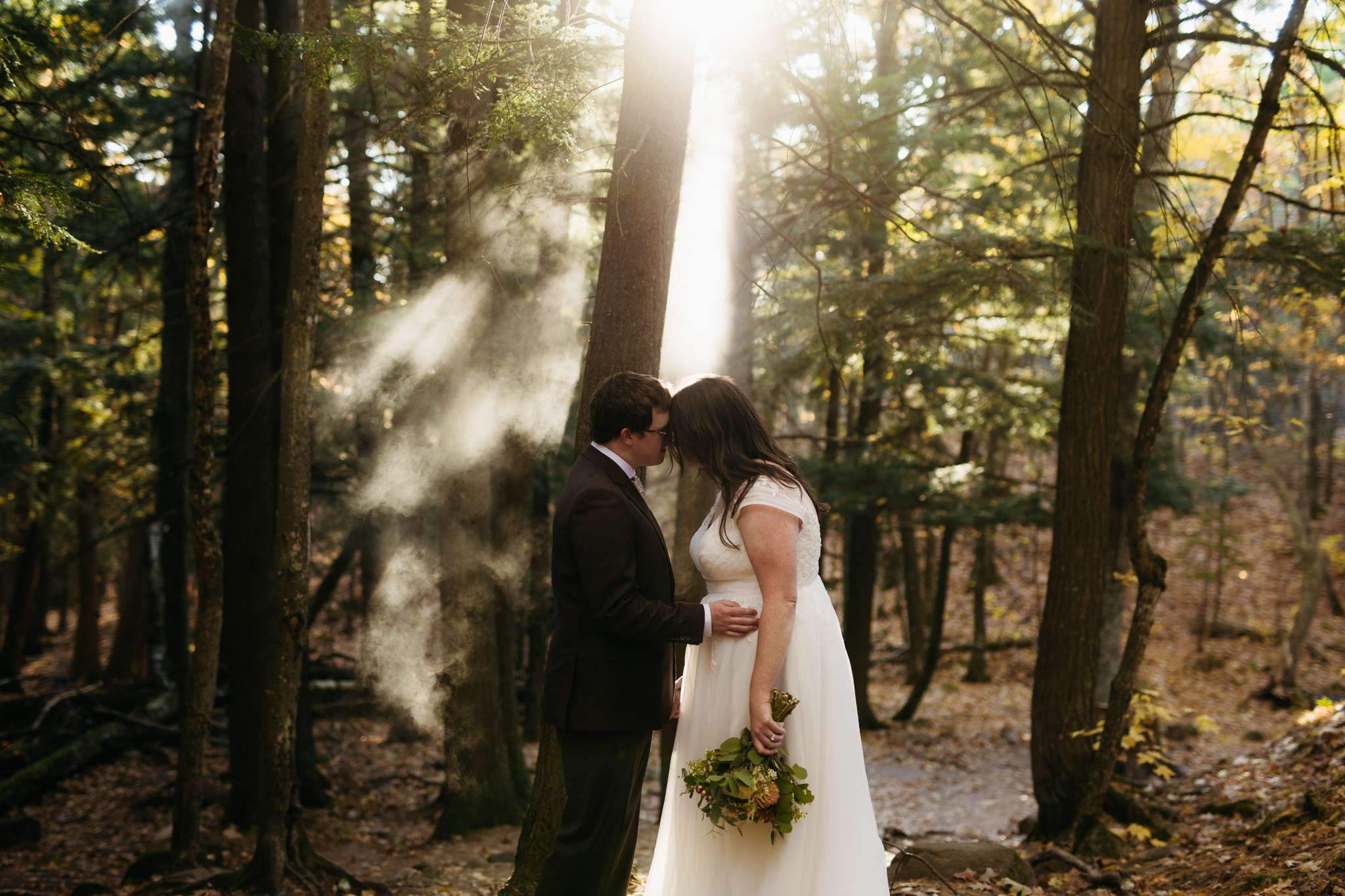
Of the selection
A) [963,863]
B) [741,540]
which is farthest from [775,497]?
[963,863]

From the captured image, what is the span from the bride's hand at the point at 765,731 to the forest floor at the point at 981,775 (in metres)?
2.73

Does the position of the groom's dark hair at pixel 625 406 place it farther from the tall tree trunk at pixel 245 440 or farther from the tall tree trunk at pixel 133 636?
the tall tree trunk at pixel 133 636

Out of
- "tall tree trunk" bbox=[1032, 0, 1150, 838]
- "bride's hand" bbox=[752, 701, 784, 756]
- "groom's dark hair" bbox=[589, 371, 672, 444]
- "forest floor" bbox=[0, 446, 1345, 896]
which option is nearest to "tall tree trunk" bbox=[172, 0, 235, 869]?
"forest floor" bbox=[0, 446, 1345, 896]

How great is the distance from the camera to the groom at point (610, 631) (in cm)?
307

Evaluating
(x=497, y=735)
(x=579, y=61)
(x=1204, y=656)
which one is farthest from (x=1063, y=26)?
(x=1204, y=656)

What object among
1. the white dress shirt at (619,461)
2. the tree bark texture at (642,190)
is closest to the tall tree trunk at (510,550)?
the tree bark texture at (642,190)

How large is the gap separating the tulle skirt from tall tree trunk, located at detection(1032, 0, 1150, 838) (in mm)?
3816

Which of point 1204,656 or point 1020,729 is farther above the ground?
point 1204,656

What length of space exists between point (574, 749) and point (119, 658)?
15.0 m

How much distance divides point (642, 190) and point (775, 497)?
195 cm

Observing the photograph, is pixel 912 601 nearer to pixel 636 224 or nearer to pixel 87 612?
pixel 636 224

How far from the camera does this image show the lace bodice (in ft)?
10.2

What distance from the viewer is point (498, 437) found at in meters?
8.59

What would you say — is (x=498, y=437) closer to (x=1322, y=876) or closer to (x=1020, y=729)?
(x=1322, y=876)
